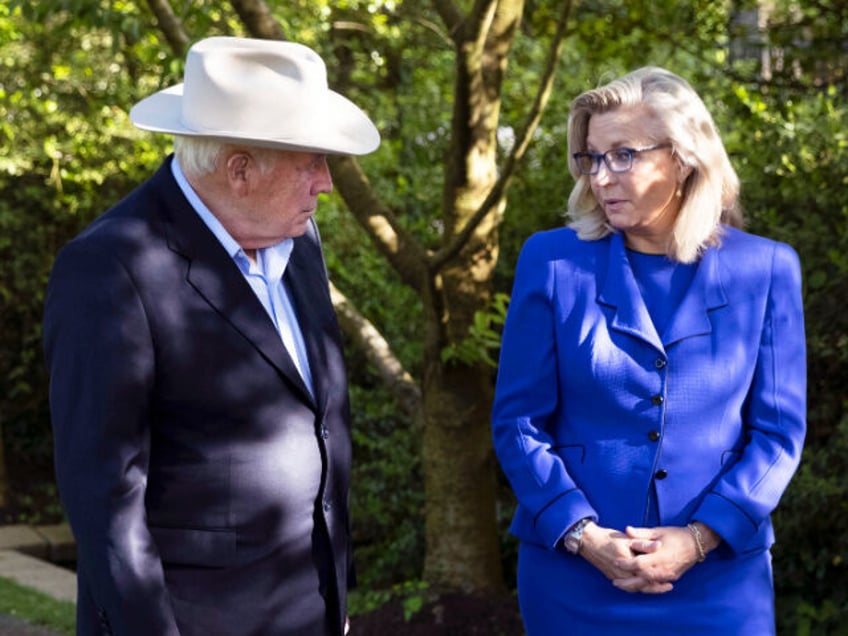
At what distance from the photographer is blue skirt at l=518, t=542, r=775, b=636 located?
325cm

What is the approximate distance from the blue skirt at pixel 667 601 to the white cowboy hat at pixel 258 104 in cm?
112

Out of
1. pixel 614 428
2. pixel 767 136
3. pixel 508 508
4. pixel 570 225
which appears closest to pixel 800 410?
pixel 614 428

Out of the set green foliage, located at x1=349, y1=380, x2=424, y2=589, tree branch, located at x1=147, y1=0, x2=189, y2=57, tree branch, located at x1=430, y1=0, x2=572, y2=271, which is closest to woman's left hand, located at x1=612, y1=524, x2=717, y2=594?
tree branch, located at x1=430, y1=0, x2=572, y2=271

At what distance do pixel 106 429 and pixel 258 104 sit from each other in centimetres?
77

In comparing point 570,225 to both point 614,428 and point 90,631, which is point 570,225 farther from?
point 90,631

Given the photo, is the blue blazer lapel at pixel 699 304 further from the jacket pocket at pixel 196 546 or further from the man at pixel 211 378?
the jacket pocket at pixel 196 546

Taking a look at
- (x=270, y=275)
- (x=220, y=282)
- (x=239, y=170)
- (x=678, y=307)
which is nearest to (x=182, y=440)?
(x=220, y=282)

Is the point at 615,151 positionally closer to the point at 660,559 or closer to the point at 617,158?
the point at 617,158

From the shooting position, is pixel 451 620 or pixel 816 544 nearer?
pixel 816 544

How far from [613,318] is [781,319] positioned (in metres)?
0.40

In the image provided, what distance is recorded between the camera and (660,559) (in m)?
3.18

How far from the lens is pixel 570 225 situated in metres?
3.59

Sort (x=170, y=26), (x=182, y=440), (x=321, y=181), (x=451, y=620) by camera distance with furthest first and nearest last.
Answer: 1. (x=170, y=26)
2. (x=451, y=620)
3. (x=321, y=181)
4. (x=182, y=440)

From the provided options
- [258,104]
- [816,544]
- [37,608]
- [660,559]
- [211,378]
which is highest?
[258,104]
